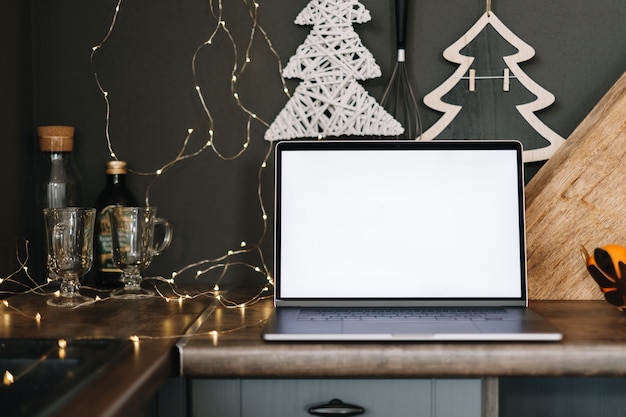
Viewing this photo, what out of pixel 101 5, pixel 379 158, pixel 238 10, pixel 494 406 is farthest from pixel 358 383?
pixel 101 5

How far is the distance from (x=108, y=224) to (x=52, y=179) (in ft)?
0.54

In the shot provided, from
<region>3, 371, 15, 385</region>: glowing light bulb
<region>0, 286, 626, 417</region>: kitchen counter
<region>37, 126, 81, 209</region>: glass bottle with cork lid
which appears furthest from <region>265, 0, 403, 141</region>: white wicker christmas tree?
<region>3, 371, 15, 385</region>: glowing light bulb

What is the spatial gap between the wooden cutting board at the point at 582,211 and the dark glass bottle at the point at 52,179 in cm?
96

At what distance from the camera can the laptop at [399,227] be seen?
3.59 ft

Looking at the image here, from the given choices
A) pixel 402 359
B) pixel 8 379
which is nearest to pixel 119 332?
pixel 8 379

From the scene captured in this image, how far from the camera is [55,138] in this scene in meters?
1.30

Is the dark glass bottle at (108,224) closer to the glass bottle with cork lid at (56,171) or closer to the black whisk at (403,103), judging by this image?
the glass bottle with cork lid at (56,171)

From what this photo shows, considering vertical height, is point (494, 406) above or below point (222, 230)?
below

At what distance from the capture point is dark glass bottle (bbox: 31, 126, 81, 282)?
1.31 meters

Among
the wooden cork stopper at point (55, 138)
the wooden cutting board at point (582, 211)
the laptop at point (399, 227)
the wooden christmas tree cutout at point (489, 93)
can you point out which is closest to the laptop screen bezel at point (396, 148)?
the laptop at point (399, 227)

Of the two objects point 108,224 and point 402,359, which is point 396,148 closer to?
point 402,359

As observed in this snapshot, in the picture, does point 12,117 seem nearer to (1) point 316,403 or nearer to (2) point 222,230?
(2) point 222,230

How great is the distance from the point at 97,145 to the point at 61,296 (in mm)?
364

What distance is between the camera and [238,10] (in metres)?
1.36
